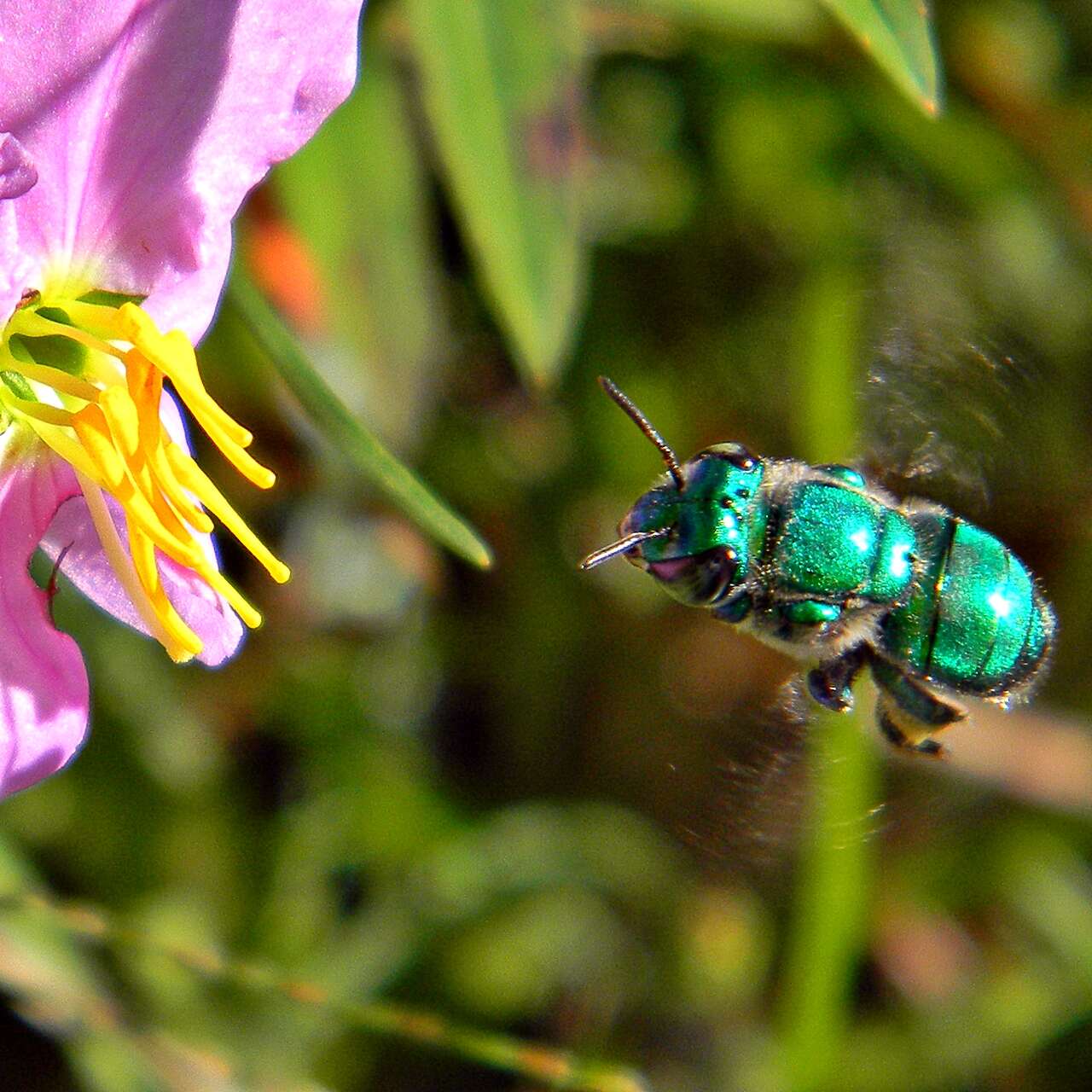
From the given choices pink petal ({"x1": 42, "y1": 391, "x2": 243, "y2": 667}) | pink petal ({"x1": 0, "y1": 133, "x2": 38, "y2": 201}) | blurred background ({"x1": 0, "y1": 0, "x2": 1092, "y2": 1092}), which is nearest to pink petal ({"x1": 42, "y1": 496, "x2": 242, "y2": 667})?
pink petal ({"x1": 42, "y1": 391, "x2": 243, "y2": 667})

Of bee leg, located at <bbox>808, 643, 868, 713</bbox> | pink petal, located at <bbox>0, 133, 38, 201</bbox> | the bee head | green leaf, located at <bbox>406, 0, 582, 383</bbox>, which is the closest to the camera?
pink petal, located at <bbox>0, 133, 38, 201</bbox>

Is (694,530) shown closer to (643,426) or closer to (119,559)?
(643,426)

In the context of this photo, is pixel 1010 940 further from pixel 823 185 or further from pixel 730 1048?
pixel 823 185

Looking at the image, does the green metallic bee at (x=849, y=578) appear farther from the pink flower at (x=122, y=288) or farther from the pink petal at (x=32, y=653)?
the pink petal at (x=32, y=653)

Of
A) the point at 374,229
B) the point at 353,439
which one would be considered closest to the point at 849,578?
the point at 353,439

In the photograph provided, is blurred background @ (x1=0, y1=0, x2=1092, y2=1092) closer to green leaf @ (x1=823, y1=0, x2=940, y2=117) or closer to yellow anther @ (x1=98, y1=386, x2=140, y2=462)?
green leaf @ (x1=823, y1=0, x2=940, y2=117)

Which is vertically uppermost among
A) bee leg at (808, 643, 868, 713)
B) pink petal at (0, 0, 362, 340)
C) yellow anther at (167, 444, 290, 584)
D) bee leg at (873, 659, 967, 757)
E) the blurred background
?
pink petal at (0, 0, 362, 340)

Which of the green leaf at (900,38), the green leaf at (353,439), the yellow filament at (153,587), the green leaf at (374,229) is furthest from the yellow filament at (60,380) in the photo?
the green leaf at (374,229)
